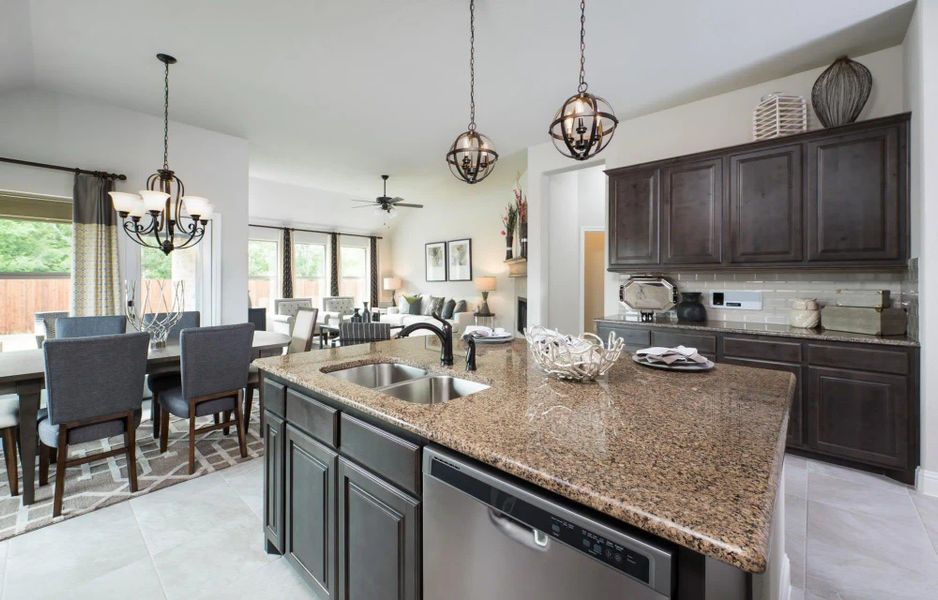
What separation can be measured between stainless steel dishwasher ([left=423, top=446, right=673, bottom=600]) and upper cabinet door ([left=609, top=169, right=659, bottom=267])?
129 inches

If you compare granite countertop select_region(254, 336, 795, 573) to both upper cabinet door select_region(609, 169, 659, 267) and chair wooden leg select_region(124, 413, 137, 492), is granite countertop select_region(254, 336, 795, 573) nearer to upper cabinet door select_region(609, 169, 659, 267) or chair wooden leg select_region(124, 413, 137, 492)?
→ chair wooden leg select_region(124, 413, 137, 492)

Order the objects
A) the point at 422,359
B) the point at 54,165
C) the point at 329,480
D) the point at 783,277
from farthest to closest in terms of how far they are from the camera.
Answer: the point at 54,165 < the point at 783,277 < the point at 422,359 < the point at 329,480

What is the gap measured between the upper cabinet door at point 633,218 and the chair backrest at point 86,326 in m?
4.28

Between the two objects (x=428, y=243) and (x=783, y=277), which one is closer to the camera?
(x=783, y=277)

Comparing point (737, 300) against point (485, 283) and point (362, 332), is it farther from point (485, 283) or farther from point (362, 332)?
point (485, 283)

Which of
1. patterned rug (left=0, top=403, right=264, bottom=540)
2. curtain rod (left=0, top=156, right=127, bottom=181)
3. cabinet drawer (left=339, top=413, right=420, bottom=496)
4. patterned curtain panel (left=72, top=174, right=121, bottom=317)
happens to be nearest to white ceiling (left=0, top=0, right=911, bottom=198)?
curtain rod (left=0, top=156, right=127, bottom=181)

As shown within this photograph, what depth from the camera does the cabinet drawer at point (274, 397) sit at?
1.76 m

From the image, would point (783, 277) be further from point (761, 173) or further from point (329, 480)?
point (329, 480)

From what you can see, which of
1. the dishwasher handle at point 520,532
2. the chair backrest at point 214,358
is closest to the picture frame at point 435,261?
the chair backrest at point 214,358

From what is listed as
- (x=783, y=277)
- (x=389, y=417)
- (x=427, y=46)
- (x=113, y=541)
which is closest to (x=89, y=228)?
(x=113, y=541)

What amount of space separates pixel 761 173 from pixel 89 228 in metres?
5.64

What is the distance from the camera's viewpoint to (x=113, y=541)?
6.73 feet

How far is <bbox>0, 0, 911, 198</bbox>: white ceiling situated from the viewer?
250 centimetres

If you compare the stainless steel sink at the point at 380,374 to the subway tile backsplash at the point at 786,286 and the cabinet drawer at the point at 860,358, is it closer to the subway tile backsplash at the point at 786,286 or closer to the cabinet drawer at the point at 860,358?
the cabinet drawer at the point at 860,358
